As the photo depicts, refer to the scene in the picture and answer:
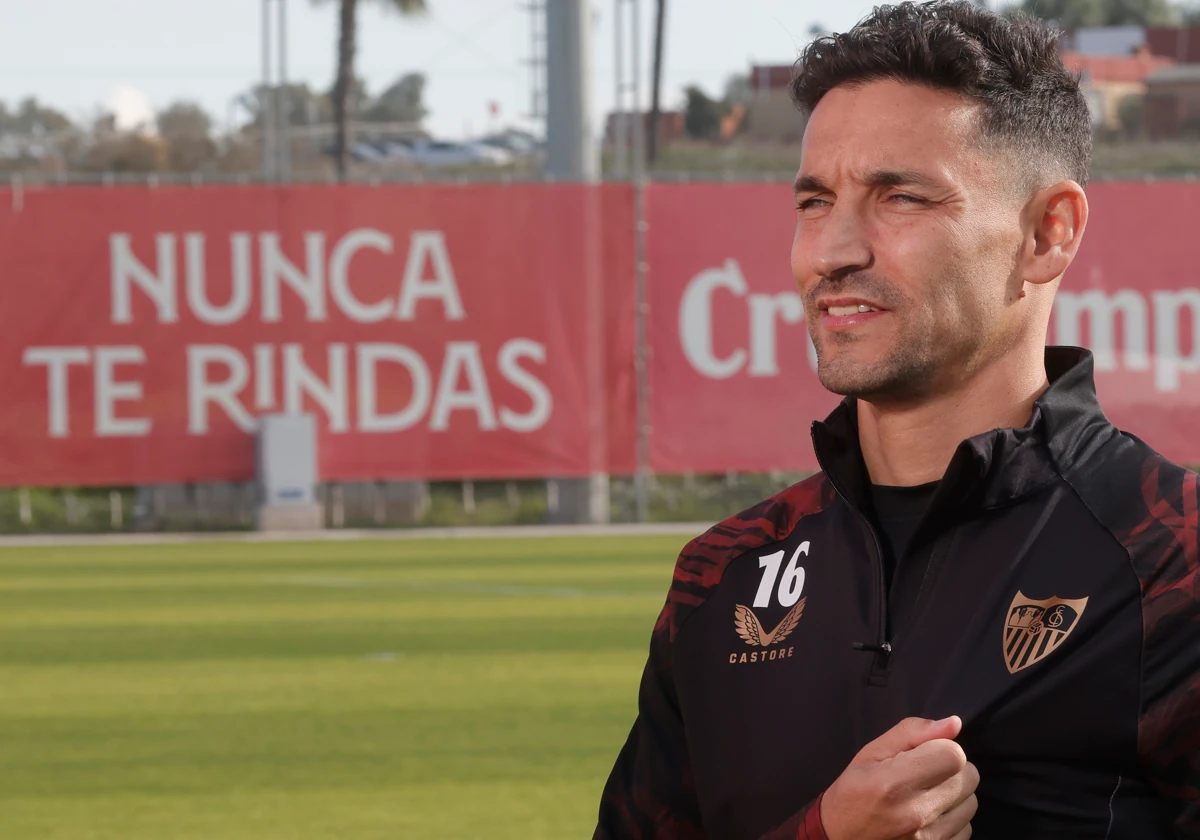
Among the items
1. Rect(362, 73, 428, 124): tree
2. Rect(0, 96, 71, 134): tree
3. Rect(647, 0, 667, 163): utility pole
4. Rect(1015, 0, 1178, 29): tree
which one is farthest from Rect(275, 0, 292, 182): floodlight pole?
Rect(1015, 0, 1178, 29): tree

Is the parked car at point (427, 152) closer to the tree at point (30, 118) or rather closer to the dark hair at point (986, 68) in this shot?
the tree at point (30, 118)

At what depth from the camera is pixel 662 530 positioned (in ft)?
67.1

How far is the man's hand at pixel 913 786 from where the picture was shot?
Answer: 86.1 inches

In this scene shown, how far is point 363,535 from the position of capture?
20.3 metres

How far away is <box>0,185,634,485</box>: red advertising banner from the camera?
774 inches

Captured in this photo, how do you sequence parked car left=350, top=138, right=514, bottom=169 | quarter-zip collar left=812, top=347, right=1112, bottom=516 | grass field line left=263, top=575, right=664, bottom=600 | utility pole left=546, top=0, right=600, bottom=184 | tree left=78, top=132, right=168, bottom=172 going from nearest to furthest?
quarter-zip collar left=812, top=347, right=1112, bottom=516
grass field line left=263, top=575, right=664, bottom=600
utility pole left=546, top=0, right=600, bottom=184
tree left=78, top=132, right=168, bottom=172
parked car left=350, top=138, right=514, bottom=169

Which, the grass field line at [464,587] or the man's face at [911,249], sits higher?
the man's face at [911,249]

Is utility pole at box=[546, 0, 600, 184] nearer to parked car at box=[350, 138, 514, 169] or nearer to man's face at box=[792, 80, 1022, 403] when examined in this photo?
man's face at box=[792, 80, 1022, 403]

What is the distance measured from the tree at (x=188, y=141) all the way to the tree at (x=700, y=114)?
1385cm

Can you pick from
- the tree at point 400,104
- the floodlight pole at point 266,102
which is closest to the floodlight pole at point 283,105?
the floodlight pole at point 266,102

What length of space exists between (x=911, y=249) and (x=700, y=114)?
60.3 metres

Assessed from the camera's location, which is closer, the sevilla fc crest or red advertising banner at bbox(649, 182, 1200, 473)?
the sevilla fc crest

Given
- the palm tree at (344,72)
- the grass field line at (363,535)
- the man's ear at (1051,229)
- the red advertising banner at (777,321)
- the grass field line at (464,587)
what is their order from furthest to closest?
1. the palm tree at (344,72)
2. the red advertising banner at (777,321)
3. the grass field line at (363,535)
4. the grass field line at (464,587)
5. the man's ear at (1051,229)

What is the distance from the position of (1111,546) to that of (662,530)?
18.2 metres
